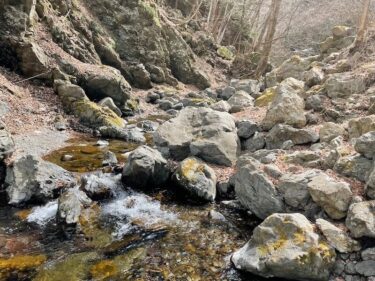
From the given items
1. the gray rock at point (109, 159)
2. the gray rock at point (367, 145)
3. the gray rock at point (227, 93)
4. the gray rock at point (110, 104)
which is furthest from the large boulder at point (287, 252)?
the gray rock at point (227, 93)

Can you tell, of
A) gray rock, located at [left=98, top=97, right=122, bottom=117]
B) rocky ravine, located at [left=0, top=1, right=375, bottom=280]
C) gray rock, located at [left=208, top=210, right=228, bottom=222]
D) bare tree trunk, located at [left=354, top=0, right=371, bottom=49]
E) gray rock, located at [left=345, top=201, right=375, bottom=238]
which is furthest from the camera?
gray rock, located at [left=98, top=97, right=122, bottom=117]

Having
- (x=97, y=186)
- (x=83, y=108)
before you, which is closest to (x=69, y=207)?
(x=97, y=186)

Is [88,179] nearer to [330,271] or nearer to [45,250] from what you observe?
[45,250]

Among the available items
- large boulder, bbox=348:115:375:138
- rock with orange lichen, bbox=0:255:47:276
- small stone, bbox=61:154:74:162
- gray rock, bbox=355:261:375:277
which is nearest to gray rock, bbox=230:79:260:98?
large boulder, bbox=348:115:375:138

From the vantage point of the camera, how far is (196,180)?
31.2ft

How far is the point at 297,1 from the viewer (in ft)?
172

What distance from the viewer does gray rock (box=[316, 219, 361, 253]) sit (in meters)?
6.41

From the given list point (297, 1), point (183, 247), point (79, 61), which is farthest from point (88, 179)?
point (297, 1)

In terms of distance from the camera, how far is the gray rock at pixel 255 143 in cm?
1188

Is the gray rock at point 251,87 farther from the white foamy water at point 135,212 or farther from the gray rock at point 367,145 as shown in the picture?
the white foamy water at point 135,212

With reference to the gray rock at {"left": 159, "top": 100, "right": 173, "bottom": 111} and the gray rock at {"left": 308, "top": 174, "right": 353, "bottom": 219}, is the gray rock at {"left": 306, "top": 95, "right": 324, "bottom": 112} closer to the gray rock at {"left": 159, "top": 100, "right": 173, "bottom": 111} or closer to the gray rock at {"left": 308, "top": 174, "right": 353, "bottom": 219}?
the gray rock at {"left": 308, "top": 174, "right": 353, "bottom": 219}

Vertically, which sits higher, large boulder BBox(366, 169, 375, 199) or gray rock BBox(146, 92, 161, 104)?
gray rock BBox(146, 92, 161, 104)

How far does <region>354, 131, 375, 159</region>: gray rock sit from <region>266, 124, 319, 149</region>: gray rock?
2.57 m

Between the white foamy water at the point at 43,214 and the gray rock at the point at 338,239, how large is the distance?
5.37m
